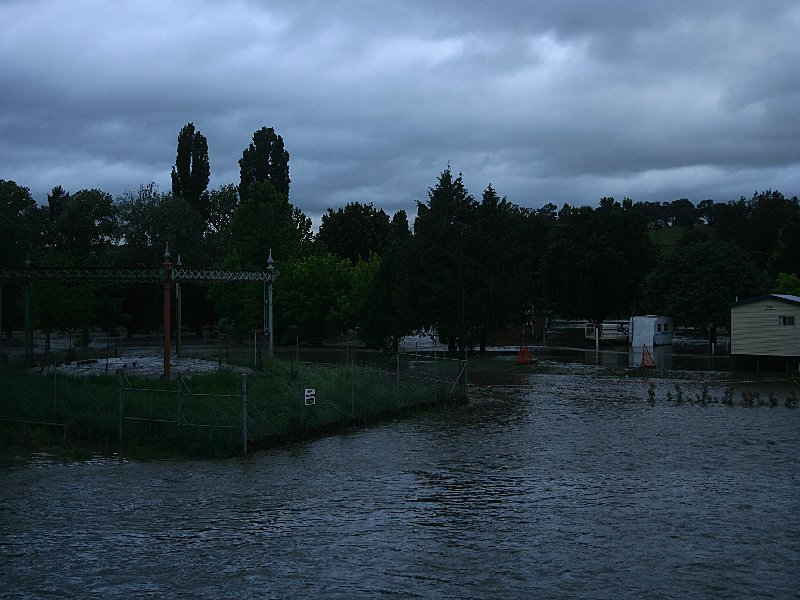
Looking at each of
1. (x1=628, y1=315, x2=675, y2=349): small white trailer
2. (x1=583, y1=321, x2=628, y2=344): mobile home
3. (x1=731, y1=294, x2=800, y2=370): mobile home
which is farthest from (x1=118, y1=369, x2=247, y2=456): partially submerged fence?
(x1=583, y1=321, x2=628, y2=344): mobile home

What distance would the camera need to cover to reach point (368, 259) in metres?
80.6

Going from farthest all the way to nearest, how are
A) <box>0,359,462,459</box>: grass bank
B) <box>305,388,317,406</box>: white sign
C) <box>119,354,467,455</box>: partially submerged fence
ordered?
<box>305,388,317,406</box>: white sign → <box>0,359,462,459</box>: grass bank → <box>119,354,467,455</box>: partially submerged fence

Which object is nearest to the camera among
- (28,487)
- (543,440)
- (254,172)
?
(28,487)

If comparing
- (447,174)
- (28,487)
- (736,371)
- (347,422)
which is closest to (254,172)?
(447,174)

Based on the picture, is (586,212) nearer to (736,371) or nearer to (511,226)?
(511,226)

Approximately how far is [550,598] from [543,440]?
13015mm

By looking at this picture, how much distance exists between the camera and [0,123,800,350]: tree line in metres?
53.1

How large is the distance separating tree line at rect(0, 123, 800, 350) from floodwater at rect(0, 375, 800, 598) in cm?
2086

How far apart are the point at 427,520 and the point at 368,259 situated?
66.4 m

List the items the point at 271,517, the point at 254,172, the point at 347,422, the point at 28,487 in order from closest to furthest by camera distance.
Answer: the point at 271,517
the point at 28,487
the point at 347,422
the point at 254,172

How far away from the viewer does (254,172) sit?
97250 millimetres

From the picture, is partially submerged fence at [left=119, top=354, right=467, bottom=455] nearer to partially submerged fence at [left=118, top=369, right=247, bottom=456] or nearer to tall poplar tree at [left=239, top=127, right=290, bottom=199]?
partially submerged fence at [left=118, top=369, right=247, bottom=456]

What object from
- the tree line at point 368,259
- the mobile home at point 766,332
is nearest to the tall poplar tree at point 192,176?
the tree line at point 368,259

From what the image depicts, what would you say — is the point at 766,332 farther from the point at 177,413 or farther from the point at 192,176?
the point at 192,176
